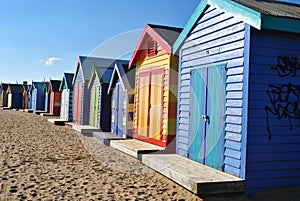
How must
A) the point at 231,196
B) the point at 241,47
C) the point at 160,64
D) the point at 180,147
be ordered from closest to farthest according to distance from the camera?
the point at 231,196
the point at 241,47
the point at 180,147
the point at 160,64

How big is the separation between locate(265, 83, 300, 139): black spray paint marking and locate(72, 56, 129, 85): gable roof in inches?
540

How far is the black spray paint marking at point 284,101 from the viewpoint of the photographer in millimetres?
5652

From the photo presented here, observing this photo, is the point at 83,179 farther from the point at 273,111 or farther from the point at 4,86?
the point at 4,86

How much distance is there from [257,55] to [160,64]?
14.6 ft

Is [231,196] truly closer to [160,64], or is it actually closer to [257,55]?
[257,55]

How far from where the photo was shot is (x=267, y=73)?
5621 mm

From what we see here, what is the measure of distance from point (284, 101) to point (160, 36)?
180 inches

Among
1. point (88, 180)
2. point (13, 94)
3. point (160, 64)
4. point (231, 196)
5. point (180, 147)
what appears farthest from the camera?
point (13, 94)

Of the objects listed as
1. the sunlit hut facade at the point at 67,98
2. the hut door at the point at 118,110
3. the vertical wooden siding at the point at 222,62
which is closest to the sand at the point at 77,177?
the vertical wooden siding at the point at 222,62

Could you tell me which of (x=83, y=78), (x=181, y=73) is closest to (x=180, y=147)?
(x=181, y=73)

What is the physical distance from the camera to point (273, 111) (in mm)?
5656

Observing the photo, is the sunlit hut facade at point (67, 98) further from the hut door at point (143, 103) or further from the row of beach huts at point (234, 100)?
the row of beach huts at point (234, 100)

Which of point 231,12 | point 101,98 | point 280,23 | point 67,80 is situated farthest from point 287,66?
point 67,80

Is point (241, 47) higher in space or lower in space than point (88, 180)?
higher
